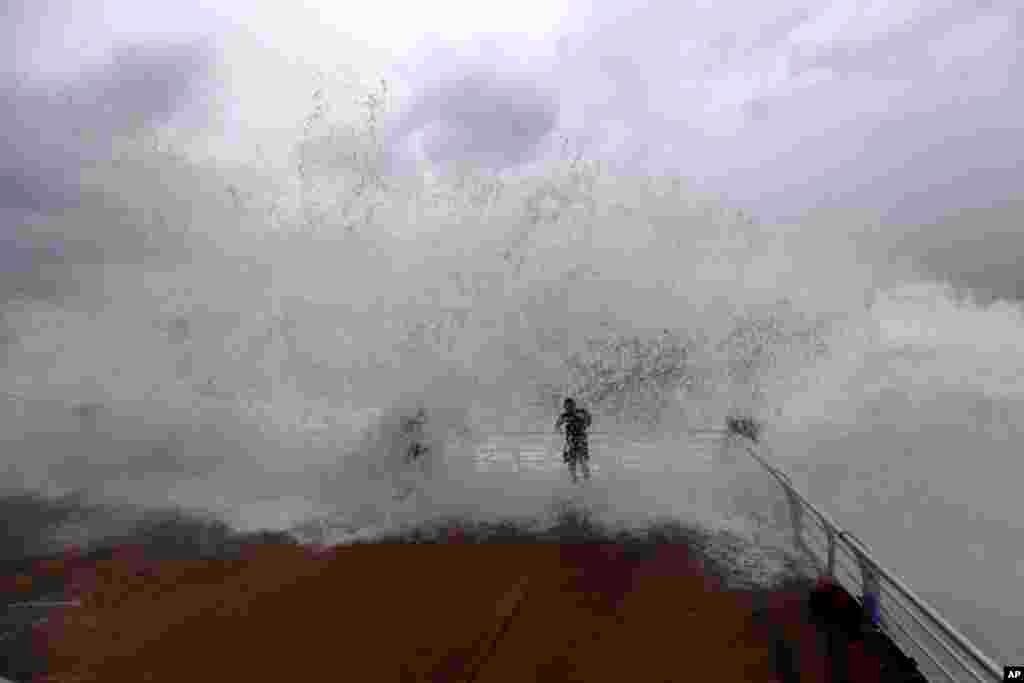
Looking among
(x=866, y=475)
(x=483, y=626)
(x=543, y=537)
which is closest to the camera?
(x=483, y=626)

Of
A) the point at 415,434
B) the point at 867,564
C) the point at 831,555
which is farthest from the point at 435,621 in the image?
the point at 415,434

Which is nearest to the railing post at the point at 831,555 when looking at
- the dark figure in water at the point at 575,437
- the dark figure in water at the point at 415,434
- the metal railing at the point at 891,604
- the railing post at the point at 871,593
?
the metal railing at the point at 891,604

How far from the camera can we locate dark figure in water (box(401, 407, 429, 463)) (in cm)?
1572

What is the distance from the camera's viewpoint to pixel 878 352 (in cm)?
4269

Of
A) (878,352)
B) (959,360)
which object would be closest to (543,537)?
(878,352)

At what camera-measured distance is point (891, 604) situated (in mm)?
7547

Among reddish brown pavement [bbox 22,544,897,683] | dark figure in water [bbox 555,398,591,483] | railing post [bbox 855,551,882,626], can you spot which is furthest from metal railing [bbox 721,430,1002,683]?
dark figure in water [bbox 555,398,591,483]

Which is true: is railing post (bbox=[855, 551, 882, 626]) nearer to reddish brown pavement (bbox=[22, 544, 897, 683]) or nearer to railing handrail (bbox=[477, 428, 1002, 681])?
railing handrail (bbox=[477, 428, 1002, 681])

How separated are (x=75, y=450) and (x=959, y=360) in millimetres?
50832

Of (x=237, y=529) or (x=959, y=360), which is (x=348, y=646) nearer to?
(x=237, y=529)

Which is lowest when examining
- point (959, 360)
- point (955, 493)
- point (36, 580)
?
point (955, 493)

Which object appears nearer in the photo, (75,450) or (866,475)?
(75,450)

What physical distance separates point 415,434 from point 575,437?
4488 millimetres

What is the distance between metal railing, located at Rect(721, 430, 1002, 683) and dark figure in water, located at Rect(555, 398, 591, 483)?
4257 mm
